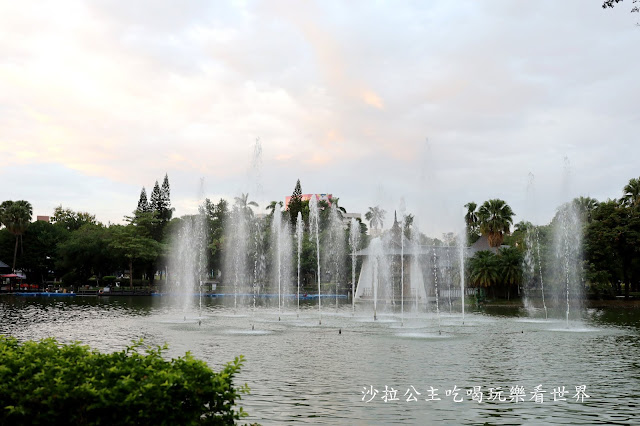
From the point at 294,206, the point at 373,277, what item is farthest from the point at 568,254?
the point at 294,206

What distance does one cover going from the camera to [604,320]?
33625 mm

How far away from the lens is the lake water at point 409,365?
10484mm

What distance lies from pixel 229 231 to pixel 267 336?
5957cm

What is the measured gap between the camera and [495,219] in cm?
5941

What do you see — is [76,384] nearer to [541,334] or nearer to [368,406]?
[368,406]

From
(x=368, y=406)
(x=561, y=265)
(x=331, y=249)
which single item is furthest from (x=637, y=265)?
(x=368, y=406)

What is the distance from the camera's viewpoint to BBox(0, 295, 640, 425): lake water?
34.4ft

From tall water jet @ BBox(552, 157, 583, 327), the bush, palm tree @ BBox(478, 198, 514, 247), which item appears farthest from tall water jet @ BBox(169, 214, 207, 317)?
the bush

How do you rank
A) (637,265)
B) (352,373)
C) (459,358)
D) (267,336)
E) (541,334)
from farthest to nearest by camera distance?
(637,265)
(541,334)
(267,336)
(459,358)
(352,373)

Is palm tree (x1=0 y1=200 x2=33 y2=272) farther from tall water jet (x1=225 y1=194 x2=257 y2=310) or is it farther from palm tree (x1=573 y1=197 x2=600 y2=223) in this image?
palm tree (x1=573 y1=197 x2=600 y2=223)

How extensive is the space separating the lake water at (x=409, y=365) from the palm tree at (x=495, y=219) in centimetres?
2919

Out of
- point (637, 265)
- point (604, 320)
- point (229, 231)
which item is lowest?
point (604, 320)

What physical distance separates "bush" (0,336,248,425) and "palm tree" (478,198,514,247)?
186 feet

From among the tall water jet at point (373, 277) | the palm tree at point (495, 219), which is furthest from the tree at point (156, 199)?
the palm tree at point (495, 219)
